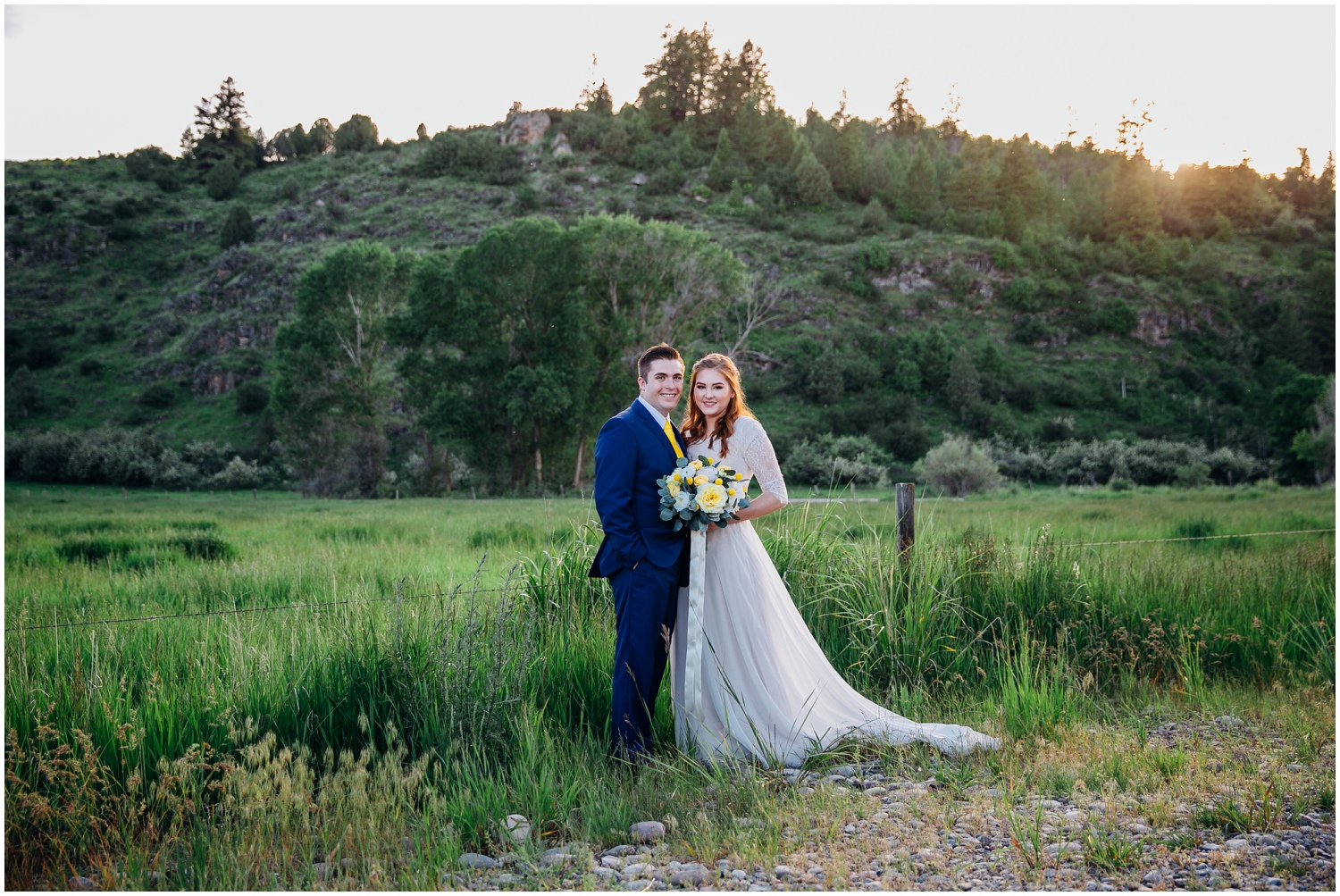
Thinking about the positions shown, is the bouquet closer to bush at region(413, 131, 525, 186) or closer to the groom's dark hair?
the groom's dark hair

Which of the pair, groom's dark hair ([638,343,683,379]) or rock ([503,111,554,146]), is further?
rock ([503,111,554,146])

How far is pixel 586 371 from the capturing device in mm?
32938

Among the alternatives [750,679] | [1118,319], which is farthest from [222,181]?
[750,679]

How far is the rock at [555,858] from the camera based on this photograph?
3850 mm

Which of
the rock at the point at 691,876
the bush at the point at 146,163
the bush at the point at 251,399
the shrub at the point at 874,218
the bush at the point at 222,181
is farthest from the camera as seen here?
the bush at the point at 146,163

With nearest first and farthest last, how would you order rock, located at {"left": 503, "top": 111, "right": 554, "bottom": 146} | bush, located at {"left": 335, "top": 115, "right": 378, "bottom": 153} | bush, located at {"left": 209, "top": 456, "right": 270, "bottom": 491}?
bush, located at {"left": 209, "top": 456, "right": 270, "bottom": 491}, rock, located at {"left": 503, "top": 111, "right": 554, "bottom": 146}, bush, located at {"left": 335, "top": 115, "right": 378, "bottom": 153}

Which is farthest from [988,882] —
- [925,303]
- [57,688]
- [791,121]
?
[791,121]

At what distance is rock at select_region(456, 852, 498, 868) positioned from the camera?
12.6 ft

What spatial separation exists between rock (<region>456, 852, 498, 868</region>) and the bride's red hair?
8.03ft

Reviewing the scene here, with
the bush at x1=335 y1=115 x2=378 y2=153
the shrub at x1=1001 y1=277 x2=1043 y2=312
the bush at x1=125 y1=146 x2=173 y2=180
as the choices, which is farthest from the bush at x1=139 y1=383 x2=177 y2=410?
the shrub at x1=1001 y1=277 x2=1043 y2=312

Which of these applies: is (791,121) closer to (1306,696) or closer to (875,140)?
(875,140)

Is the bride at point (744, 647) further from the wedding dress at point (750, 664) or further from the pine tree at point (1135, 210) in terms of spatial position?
the pine tree at point (1135, 210)

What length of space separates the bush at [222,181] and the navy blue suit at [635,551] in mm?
90396

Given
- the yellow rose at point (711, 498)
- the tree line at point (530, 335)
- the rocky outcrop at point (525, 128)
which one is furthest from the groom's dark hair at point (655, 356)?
the rocky outcrop at point (525, 128)
